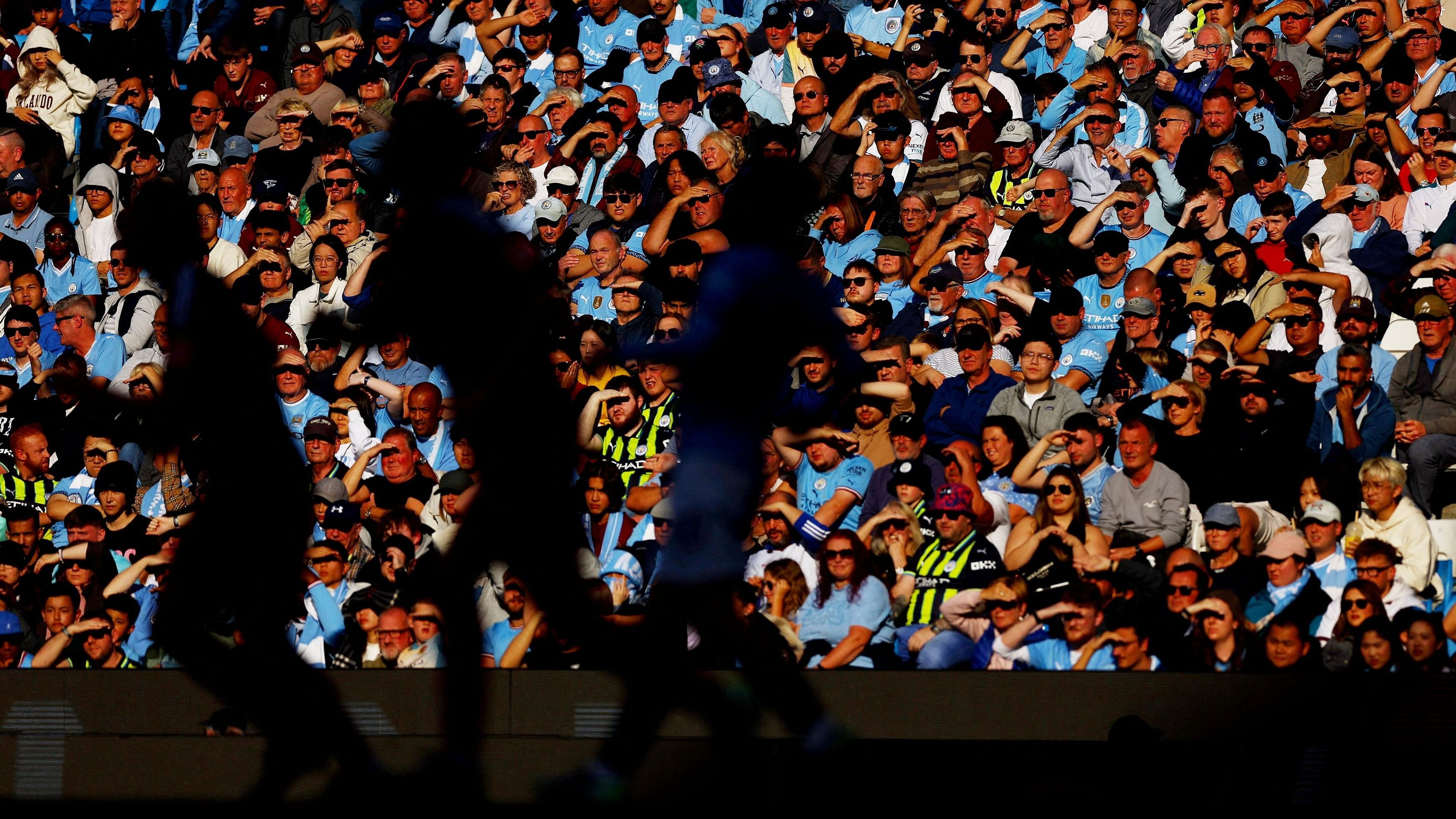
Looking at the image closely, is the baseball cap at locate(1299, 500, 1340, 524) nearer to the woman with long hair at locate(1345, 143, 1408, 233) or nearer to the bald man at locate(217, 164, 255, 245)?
the woman with long hair at locate(1345, 143, 1408, 233)

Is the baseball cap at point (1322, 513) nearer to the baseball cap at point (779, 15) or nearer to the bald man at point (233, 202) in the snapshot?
the baseball cap at point (779, 15)

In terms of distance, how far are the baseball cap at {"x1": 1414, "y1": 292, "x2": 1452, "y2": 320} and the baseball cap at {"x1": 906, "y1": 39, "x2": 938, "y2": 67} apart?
3401 mm

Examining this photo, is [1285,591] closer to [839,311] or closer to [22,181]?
[839,311]

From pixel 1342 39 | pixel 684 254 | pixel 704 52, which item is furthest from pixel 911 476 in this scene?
pixel 1342 39

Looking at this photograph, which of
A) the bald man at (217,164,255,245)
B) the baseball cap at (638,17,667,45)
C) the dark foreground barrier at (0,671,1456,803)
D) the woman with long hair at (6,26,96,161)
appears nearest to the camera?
the dark foreground barrier at (0,671,1456,803)

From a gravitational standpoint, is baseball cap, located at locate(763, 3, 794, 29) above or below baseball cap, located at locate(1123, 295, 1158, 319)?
above

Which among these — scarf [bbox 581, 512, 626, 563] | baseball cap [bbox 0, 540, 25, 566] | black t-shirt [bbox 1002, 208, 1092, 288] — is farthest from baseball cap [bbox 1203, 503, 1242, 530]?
baseball cap [bbox 0, 540, 25, 566]

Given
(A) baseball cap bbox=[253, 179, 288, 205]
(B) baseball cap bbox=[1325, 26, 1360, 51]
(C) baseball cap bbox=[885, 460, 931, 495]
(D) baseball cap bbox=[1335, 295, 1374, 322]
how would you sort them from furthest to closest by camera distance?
(A) baseball cap bbox=[253, 179, 288, 205], (B) baseball cap bbox=[1325, 26, 1360, 51], (D) baseball cap bbox=[1335, 295, 1374, 322], (C) baseball cap bbox=[885, 460, 931, 495]

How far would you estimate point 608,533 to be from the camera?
25.7ft

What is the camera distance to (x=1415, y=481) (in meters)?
7.49

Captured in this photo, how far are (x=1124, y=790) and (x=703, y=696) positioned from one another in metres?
1.85

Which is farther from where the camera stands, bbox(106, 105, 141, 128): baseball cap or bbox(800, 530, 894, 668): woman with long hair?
bbox(106, 105, 141, 128): baseball cap

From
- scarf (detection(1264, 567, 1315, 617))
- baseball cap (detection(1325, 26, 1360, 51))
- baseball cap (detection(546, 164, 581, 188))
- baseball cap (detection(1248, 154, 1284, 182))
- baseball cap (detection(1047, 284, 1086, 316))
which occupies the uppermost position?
baseball cap (detection(1325, 26, 1360, 51))

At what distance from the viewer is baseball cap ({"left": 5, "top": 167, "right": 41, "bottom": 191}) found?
35.4ft
